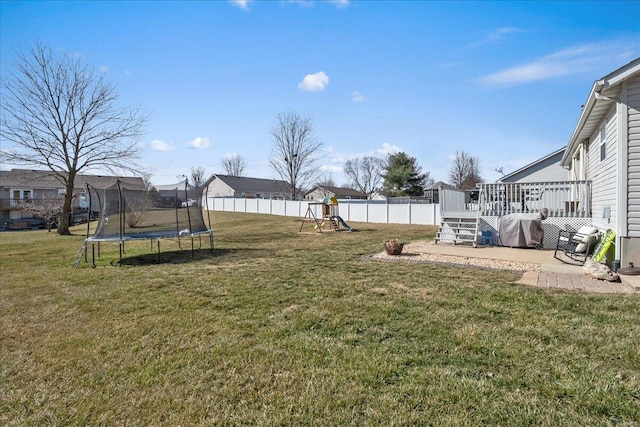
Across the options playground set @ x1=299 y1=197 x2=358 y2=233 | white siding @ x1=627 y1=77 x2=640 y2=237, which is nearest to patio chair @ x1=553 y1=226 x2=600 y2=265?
white siding @ x1=627 y1=77 x2=640 y2=237

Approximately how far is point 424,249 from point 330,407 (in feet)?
22.6

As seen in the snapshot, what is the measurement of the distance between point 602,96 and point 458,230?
4513mm

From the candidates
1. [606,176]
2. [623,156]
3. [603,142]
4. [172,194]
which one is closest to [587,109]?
[603,142]

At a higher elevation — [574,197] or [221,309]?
[574,197]

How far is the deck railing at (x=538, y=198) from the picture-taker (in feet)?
28.3

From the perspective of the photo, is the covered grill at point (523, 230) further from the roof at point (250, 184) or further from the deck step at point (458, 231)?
the roof at point (250, 184)

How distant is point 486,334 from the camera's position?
10.2ft

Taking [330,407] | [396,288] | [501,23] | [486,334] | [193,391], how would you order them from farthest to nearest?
[501,23]
[396,288]
[486,334]
[193,391]
[330,407]

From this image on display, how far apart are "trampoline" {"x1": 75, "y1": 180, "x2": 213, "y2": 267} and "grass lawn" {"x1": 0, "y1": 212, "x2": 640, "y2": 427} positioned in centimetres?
260

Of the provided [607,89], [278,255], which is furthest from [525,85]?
[278,255]

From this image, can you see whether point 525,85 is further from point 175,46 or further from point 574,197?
point 175,46

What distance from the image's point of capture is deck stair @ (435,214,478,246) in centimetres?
925

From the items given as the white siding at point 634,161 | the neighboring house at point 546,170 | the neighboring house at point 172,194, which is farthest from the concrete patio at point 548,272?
the neighboring house at point 546,170

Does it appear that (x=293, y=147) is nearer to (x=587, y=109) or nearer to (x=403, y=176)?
(x=403, y=176)
